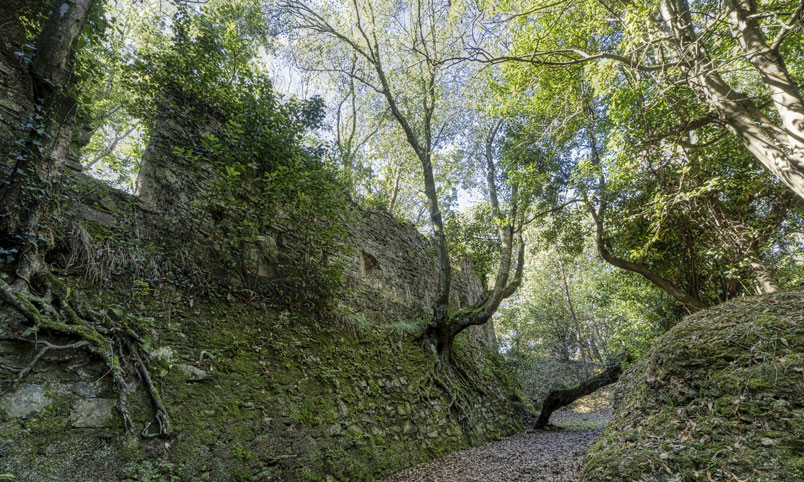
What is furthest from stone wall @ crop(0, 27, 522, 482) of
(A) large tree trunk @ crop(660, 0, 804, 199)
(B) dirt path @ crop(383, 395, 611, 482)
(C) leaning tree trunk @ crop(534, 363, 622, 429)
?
(A) large tree trunk @ crop(660, 0, 804, 199)

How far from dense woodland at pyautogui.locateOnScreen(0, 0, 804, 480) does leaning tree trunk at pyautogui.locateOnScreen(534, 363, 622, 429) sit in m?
0.19

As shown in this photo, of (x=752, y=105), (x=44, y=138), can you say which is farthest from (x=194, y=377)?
(x=752, y=105)

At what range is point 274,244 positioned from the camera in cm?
478

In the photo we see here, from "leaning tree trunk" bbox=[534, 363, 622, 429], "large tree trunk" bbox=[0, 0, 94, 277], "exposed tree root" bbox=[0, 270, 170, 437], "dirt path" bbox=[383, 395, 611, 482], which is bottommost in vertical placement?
"dirt path" bbox=[383, 395, 611, 482]

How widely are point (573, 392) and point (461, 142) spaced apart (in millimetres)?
7961

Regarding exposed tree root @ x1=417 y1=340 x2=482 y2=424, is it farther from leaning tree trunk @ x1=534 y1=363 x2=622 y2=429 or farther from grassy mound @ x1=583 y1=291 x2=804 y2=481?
grassy mound @ x1=583 y1=291 x2=804 y2=481

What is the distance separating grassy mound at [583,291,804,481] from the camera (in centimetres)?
161

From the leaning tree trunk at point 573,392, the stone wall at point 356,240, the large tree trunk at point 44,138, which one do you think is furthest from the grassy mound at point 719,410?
the leaning tree trunk at point 573,392

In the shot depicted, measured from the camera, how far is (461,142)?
10.6m

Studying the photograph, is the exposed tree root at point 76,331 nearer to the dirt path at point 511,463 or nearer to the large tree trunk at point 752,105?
the dirt path at point 511,463

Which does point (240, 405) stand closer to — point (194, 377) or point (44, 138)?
point (194, 377)

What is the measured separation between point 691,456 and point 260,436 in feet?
11.6

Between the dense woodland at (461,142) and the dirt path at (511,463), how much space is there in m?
1.28

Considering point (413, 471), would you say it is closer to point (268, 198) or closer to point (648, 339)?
point (268, 198)
